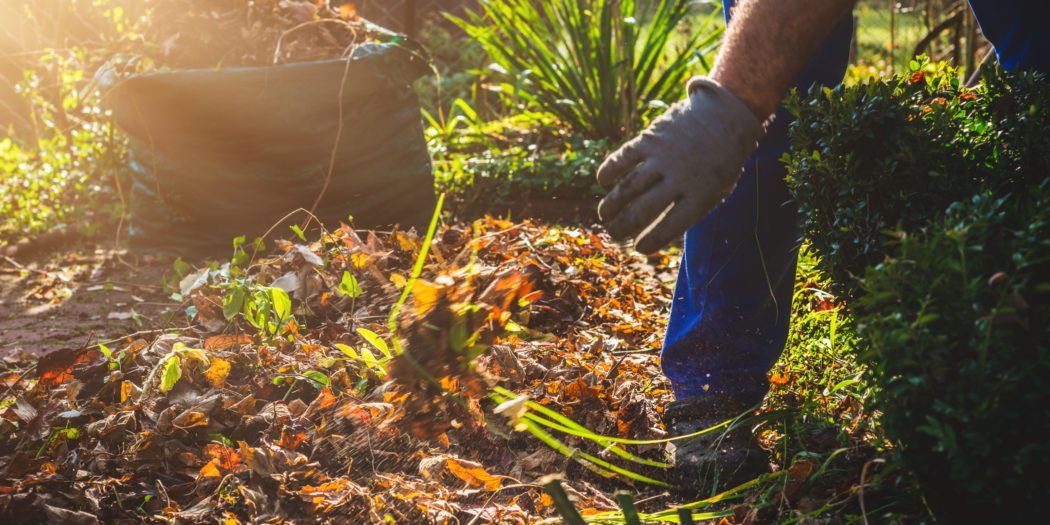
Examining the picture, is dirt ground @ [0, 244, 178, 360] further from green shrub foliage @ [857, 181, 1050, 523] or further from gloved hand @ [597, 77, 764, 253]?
green shrub foliage @ [857, 181, 1050, 523]

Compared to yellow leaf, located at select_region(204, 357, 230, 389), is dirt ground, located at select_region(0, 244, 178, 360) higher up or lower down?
lower down

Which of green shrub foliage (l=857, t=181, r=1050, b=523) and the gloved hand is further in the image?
the gloved hand

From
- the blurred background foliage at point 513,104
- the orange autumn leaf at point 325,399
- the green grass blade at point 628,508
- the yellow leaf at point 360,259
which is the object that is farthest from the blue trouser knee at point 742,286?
the blurred background foliage at point 513,104

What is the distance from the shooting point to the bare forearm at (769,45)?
142cm

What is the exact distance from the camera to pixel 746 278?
1.84 meters

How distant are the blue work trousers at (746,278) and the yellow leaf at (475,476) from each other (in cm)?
53

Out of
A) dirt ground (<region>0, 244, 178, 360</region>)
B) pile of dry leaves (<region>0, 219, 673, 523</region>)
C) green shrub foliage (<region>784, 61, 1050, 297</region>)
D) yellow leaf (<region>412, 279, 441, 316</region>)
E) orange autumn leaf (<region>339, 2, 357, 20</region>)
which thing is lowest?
dirt ground (<region>0, 244, 178, 360</region>)

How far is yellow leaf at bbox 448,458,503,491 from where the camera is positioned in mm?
1569

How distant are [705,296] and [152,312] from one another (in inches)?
83.7

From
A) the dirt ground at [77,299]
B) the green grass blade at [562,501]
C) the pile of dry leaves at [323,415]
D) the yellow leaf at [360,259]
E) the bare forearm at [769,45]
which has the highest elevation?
the bare forearm at [769,45]

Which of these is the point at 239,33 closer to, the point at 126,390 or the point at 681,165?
the point at 126,390

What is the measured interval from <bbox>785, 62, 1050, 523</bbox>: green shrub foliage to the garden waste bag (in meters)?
2.24

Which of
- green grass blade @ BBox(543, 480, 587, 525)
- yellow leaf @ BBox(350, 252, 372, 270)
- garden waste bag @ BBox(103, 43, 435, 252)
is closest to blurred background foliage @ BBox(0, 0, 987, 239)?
garden waste bag @ BBox(103, 43, 435, 252)

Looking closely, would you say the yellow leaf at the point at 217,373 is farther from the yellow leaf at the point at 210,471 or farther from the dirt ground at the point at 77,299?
the dirt ground at the point at 77,299
